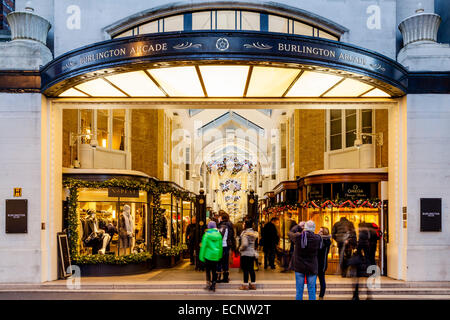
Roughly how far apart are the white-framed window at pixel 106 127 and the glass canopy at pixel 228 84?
134 inches

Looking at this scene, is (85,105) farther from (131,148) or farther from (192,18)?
(131,148)

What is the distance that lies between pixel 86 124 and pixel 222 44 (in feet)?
28.1

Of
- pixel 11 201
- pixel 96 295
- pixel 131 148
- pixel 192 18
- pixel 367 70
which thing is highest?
pixel 192 18

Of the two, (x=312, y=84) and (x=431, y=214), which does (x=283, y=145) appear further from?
(x=312, y=84)

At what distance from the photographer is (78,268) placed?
1466 cm

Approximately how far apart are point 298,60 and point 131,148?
11.4m

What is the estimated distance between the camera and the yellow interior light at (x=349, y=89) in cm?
1286

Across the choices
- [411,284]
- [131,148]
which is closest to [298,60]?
[411,284]

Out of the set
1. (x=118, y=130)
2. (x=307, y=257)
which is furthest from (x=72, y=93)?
(x=307, y=257)

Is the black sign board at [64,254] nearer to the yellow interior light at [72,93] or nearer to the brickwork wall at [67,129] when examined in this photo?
the brickwork wall at [67,129]

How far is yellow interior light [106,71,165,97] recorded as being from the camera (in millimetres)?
12273

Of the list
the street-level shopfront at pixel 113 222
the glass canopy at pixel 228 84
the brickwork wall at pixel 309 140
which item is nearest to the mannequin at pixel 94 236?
the street-level shopfront at pixel 113 222

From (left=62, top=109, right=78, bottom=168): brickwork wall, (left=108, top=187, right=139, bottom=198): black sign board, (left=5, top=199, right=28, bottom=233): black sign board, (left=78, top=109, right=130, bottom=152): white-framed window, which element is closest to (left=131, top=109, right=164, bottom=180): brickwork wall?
(left=78, top=109, right=130, bottom=152): white-framed window

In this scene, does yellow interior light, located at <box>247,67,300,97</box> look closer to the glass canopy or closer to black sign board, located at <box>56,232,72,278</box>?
the glass canopy
